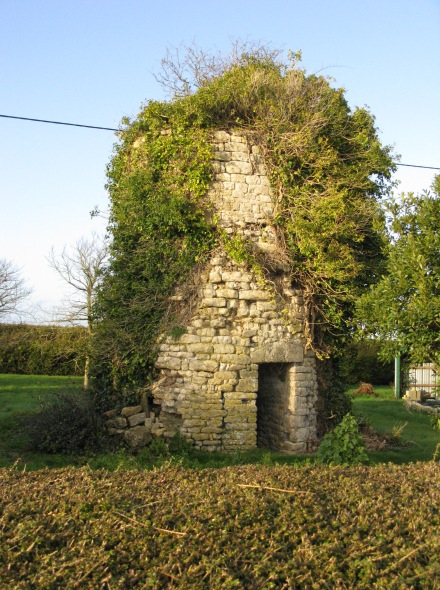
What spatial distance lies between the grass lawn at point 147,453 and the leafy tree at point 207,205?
1901 mm

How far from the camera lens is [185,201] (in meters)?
10.2

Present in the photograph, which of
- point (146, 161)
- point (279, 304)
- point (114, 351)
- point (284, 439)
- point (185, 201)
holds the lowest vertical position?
point (284, 439)

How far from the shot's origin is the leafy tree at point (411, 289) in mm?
7672

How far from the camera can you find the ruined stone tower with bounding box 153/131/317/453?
998 centimetres

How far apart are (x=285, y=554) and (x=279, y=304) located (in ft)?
23.4

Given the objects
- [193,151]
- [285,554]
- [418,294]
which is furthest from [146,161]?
[285,554]

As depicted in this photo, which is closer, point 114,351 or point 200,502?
point 200,502

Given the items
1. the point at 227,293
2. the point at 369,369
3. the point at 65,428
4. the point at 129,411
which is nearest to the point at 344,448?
the point at 227,293

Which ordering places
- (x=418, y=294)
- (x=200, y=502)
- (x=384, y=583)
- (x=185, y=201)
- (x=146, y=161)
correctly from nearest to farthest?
(x=384, y=583), (x=200, y=502), (x=418, y=294), (x=185, y=201), (x=146, y=161)

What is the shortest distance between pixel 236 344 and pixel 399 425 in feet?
22.3

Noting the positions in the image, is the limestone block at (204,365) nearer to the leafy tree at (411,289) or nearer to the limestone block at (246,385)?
the limestone block at (246,385)

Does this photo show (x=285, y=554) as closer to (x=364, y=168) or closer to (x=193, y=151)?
(x=193, y=151)

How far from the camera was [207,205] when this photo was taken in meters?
10.3

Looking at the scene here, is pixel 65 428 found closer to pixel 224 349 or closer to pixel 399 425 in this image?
pixel 224 349
